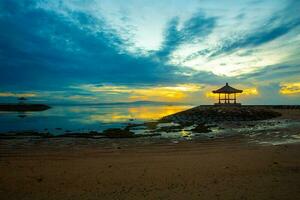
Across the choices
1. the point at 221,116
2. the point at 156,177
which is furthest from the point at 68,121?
the point at 156,177

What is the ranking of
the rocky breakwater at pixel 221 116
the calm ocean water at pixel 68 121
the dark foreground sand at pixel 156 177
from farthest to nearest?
1. the rocky breakwater at pixel 221 116
2. the calm ocean water at pixel 68 121
3. the dark foreground sand at pixel 156 177

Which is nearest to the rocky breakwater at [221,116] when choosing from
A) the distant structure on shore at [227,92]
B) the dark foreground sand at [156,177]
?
the distant structure on shore at [227,92]

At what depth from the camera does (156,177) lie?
760 centimetres

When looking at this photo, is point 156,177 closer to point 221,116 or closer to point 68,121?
point 221,116

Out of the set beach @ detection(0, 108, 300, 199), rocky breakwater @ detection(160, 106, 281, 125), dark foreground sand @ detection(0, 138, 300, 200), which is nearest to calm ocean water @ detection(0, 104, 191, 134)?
rocky breakwater @ detection(160, 106, 281, 125)

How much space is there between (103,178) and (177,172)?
261 cm

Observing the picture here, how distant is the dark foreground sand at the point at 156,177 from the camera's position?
20.2 ft

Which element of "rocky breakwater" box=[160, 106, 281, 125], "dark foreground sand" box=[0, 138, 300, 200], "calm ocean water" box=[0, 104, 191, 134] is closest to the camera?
"dark foreground sand" box=[0, 138, 300, 200]

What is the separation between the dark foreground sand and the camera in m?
6.17

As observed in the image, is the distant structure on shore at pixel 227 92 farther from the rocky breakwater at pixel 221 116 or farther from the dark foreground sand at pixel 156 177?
the dark foreground sand at pixel 156 177

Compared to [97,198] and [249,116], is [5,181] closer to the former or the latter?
[97,198]

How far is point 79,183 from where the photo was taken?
7.12m

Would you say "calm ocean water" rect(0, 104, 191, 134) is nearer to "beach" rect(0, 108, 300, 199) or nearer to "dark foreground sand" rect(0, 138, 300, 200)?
"dark foreground sand" rect(0, 138, 300, 200)

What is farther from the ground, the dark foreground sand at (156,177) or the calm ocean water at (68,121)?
the calm ocean water at (68,121)
